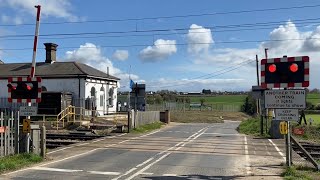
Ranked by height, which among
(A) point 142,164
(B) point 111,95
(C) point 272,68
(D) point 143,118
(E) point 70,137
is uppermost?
(C) point 272,68

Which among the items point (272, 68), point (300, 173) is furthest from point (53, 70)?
point (300, 173)

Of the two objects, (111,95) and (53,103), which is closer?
(53,103)

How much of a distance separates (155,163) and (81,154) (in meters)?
3.80

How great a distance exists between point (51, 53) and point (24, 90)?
33.6m

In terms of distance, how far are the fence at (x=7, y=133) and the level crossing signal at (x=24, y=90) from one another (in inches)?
22.6

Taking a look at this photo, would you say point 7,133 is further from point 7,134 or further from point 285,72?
point 285,72

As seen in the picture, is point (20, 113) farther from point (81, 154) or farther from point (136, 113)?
point (136, 113)

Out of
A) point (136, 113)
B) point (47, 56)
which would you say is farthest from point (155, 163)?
point (47, 56)

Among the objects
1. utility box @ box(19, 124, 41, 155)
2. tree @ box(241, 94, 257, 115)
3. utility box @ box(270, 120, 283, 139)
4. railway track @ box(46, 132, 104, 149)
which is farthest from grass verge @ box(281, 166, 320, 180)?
tree @ box(241, 94, 257, 115)

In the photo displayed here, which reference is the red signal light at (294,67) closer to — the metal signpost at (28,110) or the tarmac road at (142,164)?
the tarmac road at (142,164)

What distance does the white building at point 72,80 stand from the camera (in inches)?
1635

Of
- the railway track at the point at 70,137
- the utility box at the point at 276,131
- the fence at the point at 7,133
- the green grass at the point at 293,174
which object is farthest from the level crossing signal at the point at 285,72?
the railway track at the point at 70,137

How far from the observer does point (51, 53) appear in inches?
1859

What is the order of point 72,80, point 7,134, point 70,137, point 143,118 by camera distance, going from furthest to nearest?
point 72,80 < point 143,118 < point 70,137 < point 7,134
